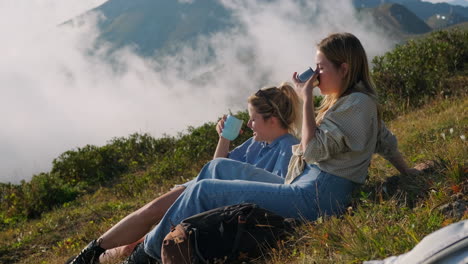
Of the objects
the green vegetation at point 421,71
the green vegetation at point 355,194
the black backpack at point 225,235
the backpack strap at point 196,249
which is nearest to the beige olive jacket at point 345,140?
the green vegetation at point 355,194

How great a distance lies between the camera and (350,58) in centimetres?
361

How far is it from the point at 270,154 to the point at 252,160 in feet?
0.78

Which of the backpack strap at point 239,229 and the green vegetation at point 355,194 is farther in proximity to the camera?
the backpack strap at point 239,229

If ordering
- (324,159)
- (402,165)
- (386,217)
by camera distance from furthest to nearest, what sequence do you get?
(402,165)
(324,159)
(386,217)

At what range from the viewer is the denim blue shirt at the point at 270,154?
4.33 meters

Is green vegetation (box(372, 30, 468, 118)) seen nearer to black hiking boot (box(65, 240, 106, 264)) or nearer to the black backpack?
the black backpack

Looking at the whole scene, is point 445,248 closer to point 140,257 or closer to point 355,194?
point 355,194

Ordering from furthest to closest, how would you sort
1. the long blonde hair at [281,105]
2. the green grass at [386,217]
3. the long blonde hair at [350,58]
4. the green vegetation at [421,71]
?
the green vegetation at [421,71] < the long blonde hair at [281,105] < the long blonde hair at [350,58] < the green grass at [386,217]

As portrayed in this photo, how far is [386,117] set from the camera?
8.89m

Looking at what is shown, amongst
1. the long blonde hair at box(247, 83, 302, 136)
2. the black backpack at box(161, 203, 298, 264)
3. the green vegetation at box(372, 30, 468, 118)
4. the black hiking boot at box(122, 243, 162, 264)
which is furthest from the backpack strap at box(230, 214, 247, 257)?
the green vegetation at box(372, 30, 468, 118)

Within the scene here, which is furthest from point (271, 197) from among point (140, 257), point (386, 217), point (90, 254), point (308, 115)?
point (90, 254)

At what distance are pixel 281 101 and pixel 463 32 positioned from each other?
9285 mm

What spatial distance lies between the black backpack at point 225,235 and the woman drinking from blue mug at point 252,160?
661 mm

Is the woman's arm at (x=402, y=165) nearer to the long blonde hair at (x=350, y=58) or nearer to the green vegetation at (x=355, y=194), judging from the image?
the green vegetation at (x=355, y=194)
